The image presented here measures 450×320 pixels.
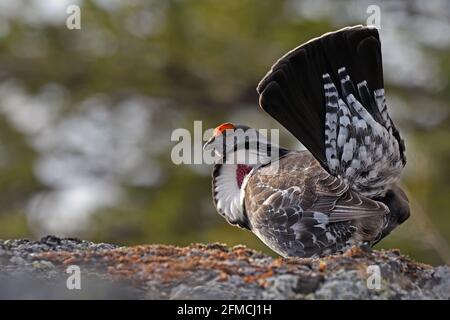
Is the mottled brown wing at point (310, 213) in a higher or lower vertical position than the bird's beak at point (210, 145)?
lower

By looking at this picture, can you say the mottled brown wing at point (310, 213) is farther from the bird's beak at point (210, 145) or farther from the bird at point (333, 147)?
the bird's beak at point (210, 145)

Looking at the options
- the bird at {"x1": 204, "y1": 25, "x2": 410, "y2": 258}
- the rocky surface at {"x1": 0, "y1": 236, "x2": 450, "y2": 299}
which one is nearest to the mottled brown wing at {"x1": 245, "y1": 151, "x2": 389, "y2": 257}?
the bird at {"x1": 204, "y1": 25, "x2": 410, "y2": 258}

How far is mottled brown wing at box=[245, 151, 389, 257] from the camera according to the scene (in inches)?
247

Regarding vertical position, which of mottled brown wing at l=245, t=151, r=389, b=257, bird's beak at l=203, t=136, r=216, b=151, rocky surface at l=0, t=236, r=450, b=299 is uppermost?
bird's beak at l=203, t=136, r=216, b=151

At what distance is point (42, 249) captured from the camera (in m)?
5.73

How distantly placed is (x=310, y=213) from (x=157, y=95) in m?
11.4

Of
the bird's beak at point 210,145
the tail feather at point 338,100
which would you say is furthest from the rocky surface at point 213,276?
the bird's beak at point 210,145

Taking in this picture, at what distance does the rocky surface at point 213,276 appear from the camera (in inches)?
182

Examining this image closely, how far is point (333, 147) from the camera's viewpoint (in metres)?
6.36

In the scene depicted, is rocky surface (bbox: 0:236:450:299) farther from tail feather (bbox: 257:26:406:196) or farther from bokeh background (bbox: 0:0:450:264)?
bokeh background (bbox: 0:0:450:264)

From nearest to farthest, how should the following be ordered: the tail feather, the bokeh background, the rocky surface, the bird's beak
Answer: the rocky surface < the tail feather < the bird's beak < the bokeh background

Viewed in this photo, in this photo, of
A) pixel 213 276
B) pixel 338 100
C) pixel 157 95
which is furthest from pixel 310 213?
pixel 157 95

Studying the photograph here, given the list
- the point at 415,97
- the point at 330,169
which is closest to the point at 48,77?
the point at 415,97

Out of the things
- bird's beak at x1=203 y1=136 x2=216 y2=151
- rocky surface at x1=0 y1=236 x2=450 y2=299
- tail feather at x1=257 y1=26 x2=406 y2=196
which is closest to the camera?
rocky surface at x1=0 y1=236 x2=450 y2=299
